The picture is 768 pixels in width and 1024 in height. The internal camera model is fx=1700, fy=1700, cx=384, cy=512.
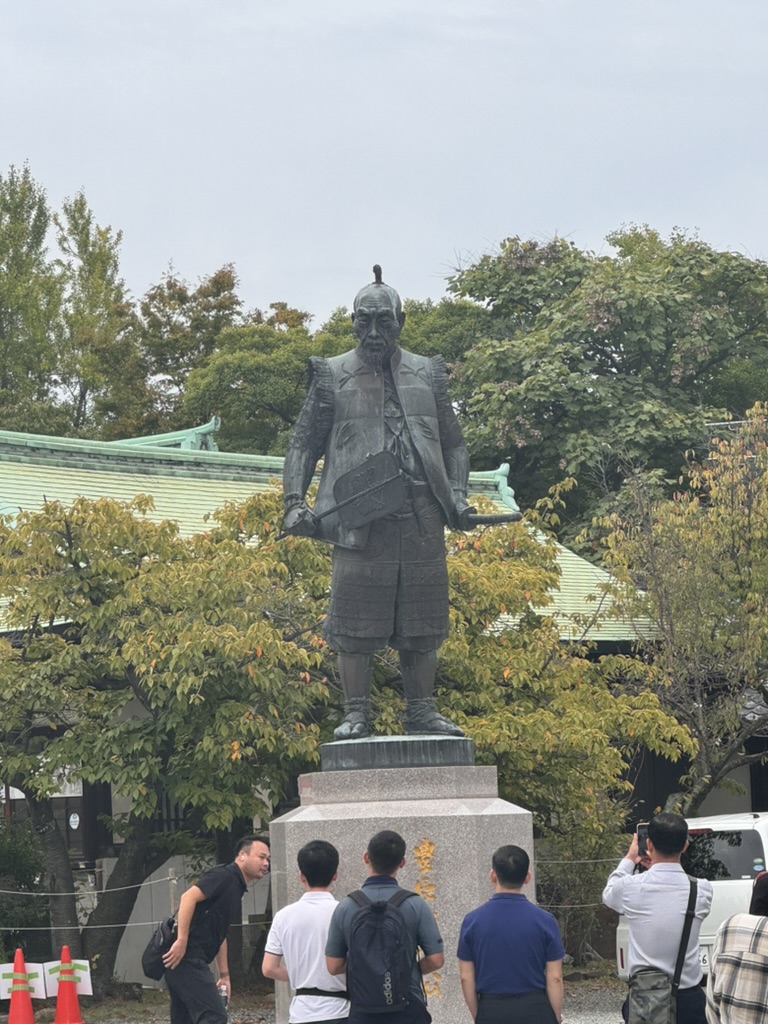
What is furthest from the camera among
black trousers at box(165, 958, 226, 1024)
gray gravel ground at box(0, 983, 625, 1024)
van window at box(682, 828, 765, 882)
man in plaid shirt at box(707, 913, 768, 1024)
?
van window at box(682, 828, 765, 882)

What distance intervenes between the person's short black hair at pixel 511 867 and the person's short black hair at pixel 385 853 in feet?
1.36

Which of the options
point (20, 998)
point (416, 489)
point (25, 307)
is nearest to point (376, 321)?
A: point (416, 489)

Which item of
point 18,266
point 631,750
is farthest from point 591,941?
point 18,266

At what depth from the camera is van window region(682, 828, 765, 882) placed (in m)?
14.2

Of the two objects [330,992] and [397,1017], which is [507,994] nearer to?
[397,1017]

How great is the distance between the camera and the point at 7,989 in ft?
41.4

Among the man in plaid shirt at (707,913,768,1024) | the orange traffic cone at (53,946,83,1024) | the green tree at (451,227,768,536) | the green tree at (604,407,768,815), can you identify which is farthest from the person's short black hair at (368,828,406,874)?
the green tree at (451,227,768,536)

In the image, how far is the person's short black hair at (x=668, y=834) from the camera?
673cm

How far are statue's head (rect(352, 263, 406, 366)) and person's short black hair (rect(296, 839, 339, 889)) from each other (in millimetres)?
3502

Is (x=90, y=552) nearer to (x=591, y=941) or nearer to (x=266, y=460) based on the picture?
(x=591, y=941)

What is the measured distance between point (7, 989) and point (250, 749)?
2.51m

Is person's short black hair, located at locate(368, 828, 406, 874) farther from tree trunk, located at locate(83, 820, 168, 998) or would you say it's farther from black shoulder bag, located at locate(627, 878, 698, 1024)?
tree trunk, located at locate(83, 820, 168, 998)

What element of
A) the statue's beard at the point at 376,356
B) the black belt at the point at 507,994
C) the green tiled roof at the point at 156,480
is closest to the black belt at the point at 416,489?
the statue's beard at the point at 376,356

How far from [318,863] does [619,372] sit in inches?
890
